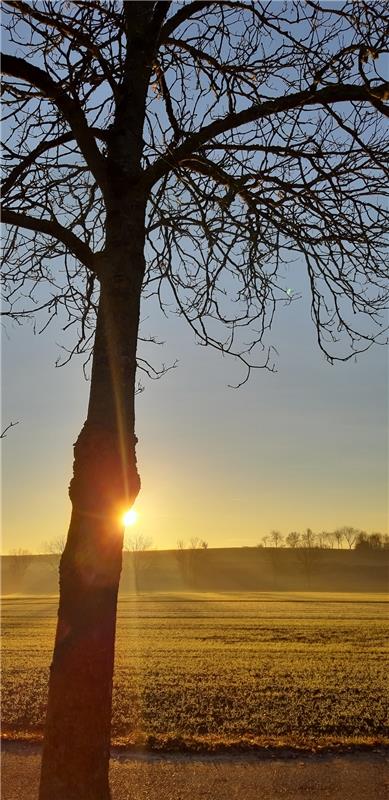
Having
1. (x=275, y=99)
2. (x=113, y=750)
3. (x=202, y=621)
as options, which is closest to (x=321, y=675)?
(x=113, y=750)

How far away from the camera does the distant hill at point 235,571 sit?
111 meters

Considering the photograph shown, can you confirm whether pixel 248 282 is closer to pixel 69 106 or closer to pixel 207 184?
pixel 207 184

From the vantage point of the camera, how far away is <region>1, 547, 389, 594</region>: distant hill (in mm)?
111188

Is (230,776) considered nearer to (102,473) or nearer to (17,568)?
(102,473)

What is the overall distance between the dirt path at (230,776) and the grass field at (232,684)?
2.69 ft

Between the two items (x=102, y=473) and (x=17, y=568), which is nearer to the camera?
(x=102, y=473)

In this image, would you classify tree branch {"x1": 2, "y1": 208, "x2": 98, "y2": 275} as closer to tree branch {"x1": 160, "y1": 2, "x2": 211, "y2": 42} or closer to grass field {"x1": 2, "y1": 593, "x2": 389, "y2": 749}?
tree branch {"x1": 160, "y1": 2, "x2": 211, "y2": 42}

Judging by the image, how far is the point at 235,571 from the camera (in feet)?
405

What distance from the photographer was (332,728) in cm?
1165

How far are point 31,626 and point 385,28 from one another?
39575 mm

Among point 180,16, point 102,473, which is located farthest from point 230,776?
point 180,16

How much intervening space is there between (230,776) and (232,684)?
9.58m

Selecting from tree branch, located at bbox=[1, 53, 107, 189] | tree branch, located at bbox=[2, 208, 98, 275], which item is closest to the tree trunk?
tree branch, located at bbox=[2, 208, 98, 275]

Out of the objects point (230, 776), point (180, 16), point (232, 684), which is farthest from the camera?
point (232, 684)
